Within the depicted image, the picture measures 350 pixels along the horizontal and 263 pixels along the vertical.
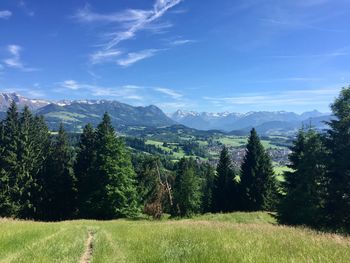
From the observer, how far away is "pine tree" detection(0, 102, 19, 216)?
5938 centimetres

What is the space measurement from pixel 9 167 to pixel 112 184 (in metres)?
18.2

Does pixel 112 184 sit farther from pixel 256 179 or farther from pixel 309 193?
pixel 309 193

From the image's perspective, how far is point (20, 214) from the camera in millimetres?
61375

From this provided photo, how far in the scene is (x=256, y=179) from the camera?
227 ft

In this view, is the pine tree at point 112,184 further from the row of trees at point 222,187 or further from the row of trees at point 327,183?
the row of trees at point 327,183

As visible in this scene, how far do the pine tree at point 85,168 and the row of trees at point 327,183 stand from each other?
32192mm

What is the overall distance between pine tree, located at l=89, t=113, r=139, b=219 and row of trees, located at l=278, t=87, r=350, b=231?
2738 centimetres

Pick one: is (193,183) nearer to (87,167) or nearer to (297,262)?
(87,167)

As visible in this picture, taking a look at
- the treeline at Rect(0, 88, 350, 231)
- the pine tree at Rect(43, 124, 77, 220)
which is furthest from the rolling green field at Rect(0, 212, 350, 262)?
the pine tree at Rect(43, 124, 77, 220)

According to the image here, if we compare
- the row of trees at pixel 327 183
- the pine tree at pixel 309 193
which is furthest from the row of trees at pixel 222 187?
the row of trees at pixel 327 183

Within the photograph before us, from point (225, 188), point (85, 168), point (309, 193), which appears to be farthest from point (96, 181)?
point (309, 193)

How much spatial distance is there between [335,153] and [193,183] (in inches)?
1313

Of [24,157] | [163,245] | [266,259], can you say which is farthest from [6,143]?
[266,259]

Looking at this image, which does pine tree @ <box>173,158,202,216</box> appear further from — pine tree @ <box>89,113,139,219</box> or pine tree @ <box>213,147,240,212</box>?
pine tree @ <box>213,147,240,212</box>
